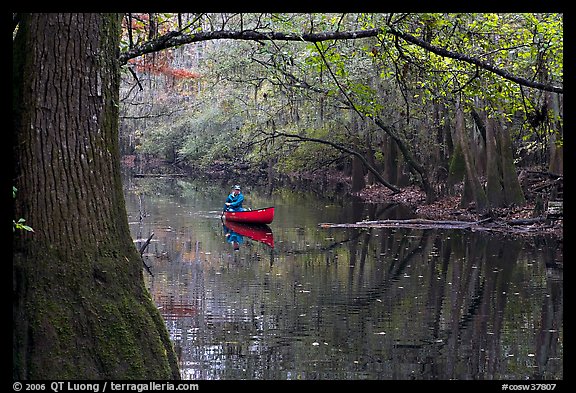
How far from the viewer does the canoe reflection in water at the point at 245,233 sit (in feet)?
64.4

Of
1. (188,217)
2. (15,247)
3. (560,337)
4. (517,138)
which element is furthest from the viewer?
(517,138)

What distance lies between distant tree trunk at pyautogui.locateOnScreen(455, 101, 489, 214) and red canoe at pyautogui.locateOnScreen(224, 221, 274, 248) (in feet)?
19.9

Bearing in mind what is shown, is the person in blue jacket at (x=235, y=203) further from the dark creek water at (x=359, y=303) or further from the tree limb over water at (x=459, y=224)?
the tree limb over water at (x=459, y=224)

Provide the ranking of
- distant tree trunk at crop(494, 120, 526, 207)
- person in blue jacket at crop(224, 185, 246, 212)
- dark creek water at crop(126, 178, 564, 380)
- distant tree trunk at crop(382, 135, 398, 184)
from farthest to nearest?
distant tree trunk at crop(382, 135, 398, 184) < person in blue jacket at crop(224, 185, 246, 212) < distant tree trunk at crop(494, 120, 526, 207) < dark creek water at crop(126, 178, 564, 380)

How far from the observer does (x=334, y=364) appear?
8.93 m

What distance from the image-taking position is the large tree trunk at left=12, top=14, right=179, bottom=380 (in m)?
4.80

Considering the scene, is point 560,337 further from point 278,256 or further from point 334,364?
point 278,256

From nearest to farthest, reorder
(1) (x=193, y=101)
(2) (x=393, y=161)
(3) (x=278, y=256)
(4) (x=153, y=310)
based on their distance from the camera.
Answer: (4) (x=153, y=310)
(3) (x=278, y=256)
(2) (x=393, y=161)
(1) (x=193, y=101)

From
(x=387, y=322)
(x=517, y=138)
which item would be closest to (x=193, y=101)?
(x=517, y=138)

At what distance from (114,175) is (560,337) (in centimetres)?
691

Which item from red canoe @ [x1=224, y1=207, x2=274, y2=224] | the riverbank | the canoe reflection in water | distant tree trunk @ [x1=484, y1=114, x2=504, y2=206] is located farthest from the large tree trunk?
distant tree trunk @ [x1=484, y1=114, x2=504, y2=206]

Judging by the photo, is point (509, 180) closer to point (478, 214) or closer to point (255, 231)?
point (478, 214)

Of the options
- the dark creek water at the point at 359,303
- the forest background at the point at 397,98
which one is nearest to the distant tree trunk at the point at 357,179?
the forest background at the point at 397,98

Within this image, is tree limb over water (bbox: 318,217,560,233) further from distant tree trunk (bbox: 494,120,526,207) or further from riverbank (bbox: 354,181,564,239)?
distant tree trunk (bbox: 494,120,526,207)
